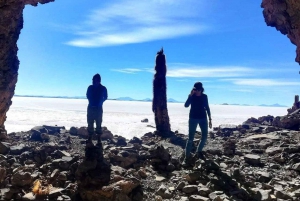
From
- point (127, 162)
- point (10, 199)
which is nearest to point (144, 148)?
point (127, 162)

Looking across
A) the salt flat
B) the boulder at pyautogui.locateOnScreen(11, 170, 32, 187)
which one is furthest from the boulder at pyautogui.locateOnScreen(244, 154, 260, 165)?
the salt flat

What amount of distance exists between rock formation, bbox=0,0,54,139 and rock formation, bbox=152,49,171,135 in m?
8.47

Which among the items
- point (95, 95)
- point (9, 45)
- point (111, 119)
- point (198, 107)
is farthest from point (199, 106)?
point (111, 119)

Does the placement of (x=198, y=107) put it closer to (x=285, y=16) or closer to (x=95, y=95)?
(x=95, y=95)

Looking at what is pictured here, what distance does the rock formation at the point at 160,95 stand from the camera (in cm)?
1766

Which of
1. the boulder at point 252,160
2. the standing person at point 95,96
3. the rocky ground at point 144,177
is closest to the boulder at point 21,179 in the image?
the rocky ground at point 144,177

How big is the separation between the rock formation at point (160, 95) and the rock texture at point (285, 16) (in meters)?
6.89

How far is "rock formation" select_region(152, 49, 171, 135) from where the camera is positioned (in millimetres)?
17656

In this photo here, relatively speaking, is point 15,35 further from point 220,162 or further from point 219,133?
point 219,133

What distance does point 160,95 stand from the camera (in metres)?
17.8

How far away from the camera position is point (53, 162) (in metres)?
7.90

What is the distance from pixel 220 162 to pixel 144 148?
334cm

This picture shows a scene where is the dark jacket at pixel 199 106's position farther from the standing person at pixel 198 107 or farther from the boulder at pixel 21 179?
the boulder at pixel 21 179

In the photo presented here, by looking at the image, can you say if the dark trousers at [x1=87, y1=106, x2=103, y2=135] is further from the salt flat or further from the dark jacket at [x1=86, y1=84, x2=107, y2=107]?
the salt flat
